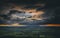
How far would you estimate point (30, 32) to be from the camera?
152 centimetres

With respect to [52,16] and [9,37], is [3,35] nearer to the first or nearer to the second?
[9,37]

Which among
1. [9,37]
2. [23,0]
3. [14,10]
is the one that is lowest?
[9,37]

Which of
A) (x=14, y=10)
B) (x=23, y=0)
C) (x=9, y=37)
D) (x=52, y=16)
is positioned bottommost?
(x=9, y=37)

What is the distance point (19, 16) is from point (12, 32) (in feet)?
0.67

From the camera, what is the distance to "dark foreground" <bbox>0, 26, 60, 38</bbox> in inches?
59.1

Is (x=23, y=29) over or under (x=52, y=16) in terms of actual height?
under

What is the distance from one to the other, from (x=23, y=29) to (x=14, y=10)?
248mm

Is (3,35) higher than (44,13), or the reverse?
(44,13)

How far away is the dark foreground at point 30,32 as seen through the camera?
150 cm

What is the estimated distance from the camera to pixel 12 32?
4.95 feet

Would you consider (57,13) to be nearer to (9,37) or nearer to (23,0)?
(23,0)

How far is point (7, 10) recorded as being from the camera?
152cm

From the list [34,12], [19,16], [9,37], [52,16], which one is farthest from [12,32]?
[52,16]

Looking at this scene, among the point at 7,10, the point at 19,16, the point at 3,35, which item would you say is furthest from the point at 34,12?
the point at 3,35
